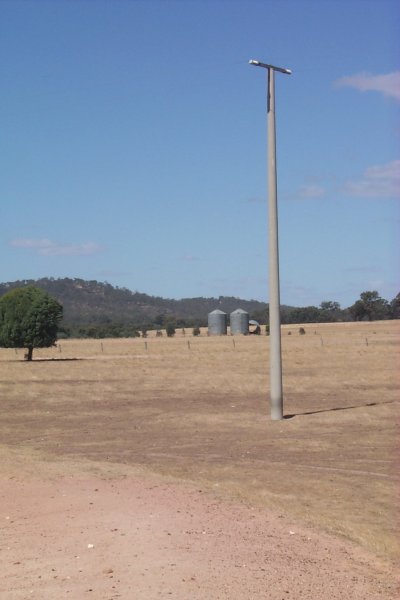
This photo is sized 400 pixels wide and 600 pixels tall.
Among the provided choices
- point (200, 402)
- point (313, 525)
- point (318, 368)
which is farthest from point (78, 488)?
point (318, 368)

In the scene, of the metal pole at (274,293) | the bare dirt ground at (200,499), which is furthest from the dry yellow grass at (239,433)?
the metal pole at (274,293)

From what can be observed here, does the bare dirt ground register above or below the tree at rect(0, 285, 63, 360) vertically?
below

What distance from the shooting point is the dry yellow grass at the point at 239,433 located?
35.5 ft

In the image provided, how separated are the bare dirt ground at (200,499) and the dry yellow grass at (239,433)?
0.05 meters

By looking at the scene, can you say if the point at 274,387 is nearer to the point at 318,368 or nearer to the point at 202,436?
the point at 202,436

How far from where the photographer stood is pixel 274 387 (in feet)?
64.0

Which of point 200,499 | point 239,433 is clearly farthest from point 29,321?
point 200,499

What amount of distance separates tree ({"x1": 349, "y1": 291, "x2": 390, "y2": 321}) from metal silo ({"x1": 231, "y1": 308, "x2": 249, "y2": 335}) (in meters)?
36.7

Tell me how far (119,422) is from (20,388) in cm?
1075

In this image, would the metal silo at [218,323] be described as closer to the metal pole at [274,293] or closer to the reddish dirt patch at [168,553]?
the metal pole at [274,293]

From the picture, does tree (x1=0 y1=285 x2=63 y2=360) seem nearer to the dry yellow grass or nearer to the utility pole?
the dry yellow grass

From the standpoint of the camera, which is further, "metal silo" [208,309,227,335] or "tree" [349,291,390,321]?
"tree" [349,291,390,321]

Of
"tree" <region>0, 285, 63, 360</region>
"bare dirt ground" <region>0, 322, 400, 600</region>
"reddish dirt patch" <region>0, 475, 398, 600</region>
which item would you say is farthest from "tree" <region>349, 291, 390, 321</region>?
"reddish dirt patch" <region>0, 475, 398, 600</region>

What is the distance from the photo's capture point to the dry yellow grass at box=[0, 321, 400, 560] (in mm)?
10828
